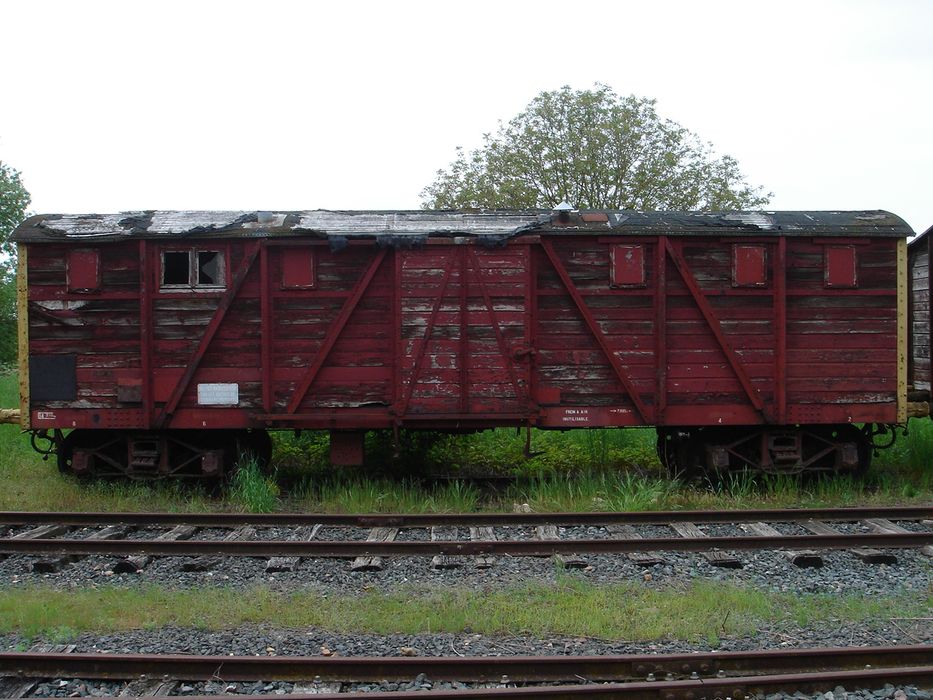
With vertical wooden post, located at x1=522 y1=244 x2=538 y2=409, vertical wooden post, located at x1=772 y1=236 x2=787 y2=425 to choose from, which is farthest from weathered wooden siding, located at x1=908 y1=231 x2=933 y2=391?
vertical wooden post, located at x1=522 y1=244 x2=538 y2=409

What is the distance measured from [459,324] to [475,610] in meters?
4.39

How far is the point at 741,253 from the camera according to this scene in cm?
971

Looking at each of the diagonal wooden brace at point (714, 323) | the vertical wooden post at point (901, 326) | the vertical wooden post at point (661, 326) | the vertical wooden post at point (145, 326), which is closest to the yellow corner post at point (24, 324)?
the vertical wooden post at point (145, 326)

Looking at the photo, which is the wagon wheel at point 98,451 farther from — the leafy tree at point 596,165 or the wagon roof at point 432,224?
the leafy tree at point 596,165

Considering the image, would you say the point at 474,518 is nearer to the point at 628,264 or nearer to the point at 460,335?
the point at 460,335

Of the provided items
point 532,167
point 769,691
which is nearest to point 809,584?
point 769,691

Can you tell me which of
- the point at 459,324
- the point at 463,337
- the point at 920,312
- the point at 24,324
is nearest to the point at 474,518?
the point at 463,337

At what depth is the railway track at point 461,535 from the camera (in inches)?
290

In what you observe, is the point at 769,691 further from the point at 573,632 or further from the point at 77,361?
the point at 77,361

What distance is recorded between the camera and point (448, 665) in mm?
4730

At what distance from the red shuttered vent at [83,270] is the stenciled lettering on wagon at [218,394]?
172cm

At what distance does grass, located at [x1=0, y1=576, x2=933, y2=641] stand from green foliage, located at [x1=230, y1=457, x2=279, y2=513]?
2.84 meters

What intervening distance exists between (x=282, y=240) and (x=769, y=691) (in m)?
6.99

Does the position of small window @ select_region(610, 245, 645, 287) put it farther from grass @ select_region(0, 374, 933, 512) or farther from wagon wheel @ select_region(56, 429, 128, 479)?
wagon wheel @ select_region(56, 429, 128, 479)
